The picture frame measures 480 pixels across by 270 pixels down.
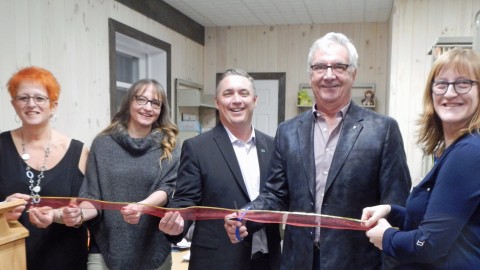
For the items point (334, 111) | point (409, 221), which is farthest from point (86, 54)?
point (409, 221)

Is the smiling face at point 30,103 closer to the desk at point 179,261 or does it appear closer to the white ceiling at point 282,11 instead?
the desk at point 179,261

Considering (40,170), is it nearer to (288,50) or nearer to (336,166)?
(336,166)

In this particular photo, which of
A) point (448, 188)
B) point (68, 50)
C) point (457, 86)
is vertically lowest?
point (448, 188)

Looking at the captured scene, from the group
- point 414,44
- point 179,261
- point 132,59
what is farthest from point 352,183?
point 132,59

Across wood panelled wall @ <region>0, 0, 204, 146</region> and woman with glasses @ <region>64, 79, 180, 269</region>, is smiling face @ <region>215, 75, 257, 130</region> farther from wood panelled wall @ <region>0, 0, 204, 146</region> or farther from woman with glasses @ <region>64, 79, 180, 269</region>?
wood panelled wall @ <region>0, 0, 204, 146</region>

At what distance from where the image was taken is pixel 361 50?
5.74m

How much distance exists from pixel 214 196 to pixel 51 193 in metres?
0.75

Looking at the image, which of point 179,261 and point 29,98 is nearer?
point 29,98

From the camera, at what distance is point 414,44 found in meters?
4.44

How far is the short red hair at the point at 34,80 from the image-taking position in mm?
1805

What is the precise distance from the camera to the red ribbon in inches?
56.1

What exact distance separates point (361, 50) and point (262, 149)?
4395mm

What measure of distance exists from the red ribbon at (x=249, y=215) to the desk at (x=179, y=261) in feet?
2.10

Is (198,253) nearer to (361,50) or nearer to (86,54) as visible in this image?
(86,54)
